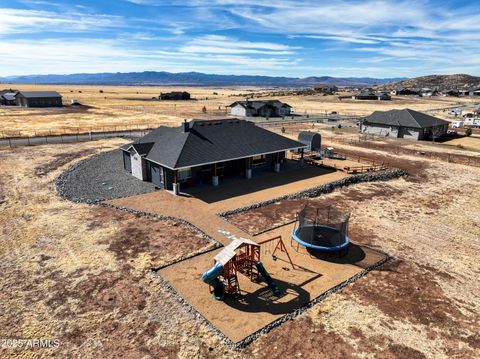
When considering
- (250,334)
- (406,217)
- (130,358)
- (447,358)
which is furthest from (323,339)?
(406,217)

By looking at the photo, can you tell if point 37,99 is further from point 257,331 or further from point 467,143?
point 467,143

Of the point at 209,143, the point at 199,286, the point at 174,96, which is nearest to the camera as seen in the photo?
the point at 199,286

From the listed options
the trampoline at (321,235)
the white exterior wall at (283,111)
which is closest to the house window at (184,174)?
the trampoline at (321,235)

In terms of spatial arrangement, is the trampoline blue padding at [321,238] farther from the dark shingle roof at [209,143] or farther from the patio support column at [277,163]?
the patio support column at [277,163]

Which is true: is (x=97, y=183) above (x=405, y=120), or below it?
below

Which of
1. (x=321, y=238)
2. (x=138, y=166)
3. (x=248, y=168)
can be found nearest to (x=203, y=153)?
(x=248, y=168)
